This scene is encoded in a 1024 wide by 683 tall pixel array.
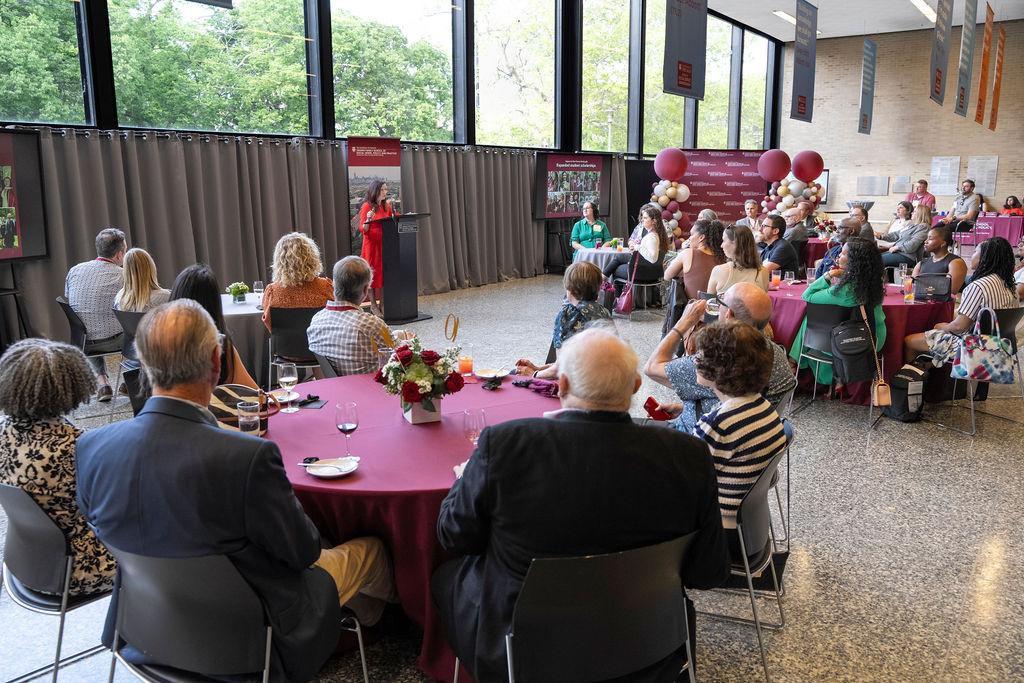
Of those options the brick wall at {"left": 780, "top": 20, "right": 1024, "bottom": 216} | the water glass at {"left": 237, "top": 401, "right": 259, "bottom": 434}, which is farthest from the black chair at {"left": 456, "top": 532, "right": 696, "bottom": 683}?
the brick wall at {"left": 780, "top": 20, "right": 1024, "bottom": 216}

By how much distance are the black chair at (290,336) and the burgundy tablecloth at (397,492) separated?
82.5 inches

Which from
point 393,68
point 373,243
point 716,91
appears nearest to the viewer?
point 373,243

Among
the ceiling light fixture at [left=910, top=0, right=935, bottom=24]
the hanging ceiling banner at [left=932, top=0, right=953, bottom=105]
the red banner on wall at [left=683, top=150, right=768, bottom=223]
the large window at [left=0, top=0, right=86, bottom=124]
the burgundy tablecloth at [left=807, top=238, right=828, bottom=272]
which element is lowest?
the burgundy tablecloth at [left=807, top=238, right=828, bottom=272]

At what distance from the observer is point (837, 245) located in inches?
295

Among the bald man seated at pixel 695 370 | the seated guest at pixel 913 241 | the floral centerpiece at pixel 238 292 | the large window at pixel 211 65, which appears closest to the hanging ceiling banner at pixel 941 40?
the seated guest at pixel 913 241

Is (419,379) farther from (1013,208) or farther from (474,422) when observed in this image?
(1013,208)

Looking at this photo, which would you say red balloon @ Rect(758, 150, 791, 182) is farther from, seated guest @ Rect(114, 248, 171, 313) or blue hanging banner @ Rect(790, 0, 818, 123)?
seated guest @ Rect(114, 248, 171, 313)

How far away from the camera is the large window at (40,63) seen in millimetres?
6773

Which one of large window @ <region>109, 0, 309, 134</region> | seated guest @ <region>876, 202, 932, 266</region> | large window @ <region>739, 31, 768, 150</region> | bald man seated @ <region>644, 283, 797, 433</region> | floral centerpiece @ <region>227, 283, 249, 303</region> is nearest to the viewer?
bald man seated @ <region>644, 283, 797, 433</region>

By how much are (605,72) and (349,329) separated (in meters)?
10.9

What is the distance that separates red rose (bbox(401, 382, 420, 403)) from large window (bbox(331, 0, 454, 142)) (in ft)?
25.2

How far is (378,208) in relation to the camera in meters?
9.31

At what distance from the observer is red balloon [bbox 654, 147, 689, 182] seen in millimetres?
13062

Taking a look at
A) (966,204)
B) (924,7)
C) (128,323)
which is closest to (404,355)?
(128,323)
